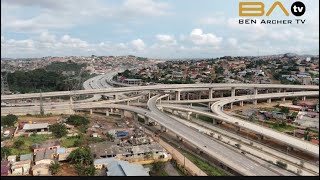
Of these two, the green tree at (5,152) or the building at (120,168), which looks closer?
the building at (120,168)

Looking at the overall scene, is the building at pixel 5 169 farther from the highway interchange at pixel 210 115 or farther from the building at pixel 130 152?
the highway interchange at pixel 210 115

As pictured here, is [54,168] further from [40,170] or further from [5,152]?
[5,152]

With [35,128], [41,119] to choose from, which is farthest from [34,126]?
[41,119]

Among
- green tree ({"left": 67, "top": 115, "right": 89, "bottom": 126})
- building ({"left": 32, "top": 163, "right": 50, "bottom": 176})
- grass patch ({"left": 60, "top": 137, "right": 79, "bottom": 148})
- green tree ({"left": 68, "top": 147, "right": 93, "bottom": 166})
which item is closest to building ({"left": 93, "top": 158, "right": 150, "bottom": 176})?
green tree ({"left": 68, "top": 147, "right": 93, "bottom": 166})

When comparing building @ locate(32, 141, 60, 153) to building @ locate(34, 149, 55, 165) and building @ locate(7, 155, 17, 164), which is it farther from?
building @ locate(7, 155, 17, 164)

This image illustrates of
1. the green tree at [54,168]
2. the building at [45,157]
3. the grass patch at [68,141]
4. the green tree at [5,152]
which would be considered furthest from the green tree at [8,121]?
the green tree at [54,168]

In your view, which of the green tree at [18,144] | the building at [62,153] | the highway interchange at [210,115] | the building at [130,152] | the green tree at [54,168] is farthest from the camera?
the green tree at [18,144]
